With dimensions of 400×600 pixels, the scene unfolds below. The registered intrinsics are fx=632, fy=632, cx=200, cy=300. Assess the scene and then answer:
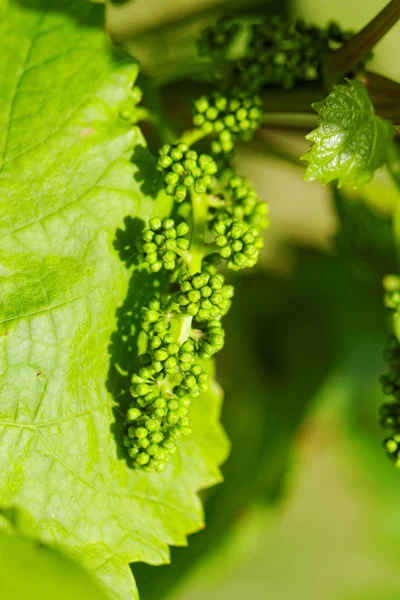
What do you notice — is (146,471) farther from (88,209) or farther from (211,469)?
(88,209)

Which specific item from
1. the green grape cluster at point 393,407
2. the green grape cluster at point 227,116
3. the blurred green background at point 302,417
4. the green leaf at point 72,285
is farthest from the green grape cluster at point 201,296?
the blurred green background at point 302,417

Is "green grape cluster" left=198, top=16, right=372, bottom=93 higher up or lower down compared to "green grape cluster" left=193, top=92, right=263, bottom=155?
higher up

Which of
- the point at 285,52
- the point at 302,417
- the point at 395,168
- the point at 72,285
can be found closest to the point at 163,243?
the point at 72,285

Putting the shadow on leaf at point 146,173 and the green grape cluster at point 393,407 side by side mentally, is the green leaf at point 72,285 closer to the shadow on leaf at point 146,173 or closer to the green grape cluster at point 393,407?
the shadow on leaf at point 146,173

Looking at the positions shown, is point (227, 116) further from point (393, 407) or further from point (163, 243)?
point (393, 407)

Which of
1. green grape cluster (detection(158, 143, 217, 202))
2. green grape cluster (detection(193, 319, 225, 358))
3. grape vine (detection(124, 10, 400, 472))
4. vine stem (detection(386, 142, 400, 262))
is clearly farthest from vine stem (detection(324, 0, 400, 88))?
green grape cluster (detection(193, 319, 225, 358))

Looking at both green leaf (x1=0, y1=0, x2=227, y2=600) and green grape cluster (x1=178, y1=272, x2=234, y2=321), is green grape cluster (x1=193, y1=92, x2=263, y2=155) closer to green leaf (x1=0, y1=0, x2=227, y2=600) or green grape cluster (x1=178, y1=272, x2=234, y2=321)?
green leaf (x1=0, y1=0, x2=227, y2=600)
